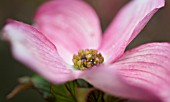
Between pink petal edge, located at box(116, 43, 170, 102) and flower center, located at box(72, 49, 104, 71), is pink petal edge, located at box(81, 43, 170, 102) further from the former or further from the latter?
flower center, located at box(72, 49, 104, 71)

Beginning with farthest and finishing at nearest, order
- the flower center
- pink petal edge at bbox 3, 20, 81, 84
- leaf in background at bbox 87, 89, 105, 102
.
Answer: the flower center < leaf in background at bbox 87, 89, 105, 102 < pink petal edge at bbox 3, 20, 81, 84

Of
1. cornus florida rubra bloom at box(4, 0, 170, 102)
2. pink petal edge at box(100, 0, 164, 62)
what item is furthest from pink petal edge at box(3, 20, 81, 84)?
pink petal edge at box(100, 0, 164, 62)

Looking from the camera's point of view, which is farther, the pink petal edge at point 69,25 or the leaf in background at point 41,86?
the pink petal edge at point 69,25

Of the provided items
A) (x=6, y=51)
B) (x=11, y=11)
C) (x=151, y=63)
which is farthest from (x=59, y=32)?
(x=11, y=11)

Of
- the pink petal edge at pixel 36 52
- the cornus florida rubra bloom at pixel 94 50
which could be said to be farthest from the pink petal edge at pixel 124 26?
the pink petal edge at pixel 36 52

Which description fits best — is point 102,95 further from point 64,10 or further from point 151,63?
point 64,10

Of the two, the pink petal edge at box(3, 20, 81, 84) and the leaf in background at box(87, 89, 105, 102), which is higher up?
the pink petal edge at box(3, 20, 81, 84)

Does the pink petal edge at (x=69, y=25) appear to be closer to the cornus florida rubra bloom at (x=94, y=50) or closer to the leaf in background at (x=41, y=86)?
the cornus florida rubra bloom at (x=94, y=50)

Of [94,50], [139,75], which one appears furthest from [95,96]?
[94,50]

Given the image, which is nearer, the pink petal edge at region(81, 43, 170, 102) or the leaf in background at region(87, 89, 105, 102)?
the pink petal edge at region(81, 43, 170, 102)
